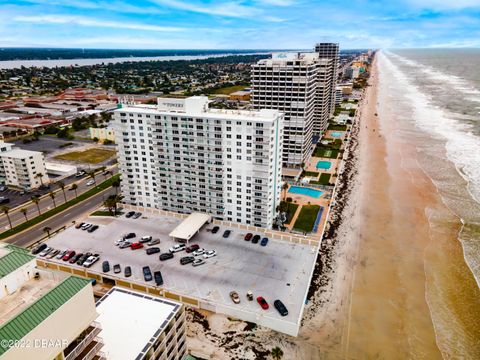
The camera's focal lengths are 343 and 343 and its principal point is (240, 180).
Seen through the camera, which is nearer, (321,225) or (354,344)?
(354,344)

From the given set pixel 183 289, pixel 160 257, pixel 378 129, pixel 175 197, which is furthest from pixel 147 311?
pixel 378 129

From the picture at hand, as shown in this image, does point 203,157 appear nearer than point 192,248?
No

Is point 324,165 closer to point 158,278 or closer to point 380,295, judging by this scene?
point 380,295

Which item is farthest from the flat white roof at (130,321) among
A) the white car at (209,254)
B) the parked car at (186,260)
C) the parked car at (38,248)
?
the parked car at (38,248)

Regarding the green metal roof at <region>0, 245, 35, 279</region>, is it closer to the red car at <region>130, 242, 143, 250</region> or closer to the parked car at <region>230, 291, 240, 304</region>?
the parked car at <region>230, 291, 240, 304</region>

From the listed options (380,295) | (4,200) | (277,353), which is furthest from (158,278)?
(4,200)

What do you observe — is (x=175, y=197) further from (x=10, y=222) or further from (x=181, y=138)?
(x=10, y=222)

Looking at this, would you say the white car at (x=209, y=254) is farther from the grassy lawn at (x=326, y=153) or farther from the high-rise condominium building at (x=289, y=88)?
the grassy lawn at (x=326, y=153)
